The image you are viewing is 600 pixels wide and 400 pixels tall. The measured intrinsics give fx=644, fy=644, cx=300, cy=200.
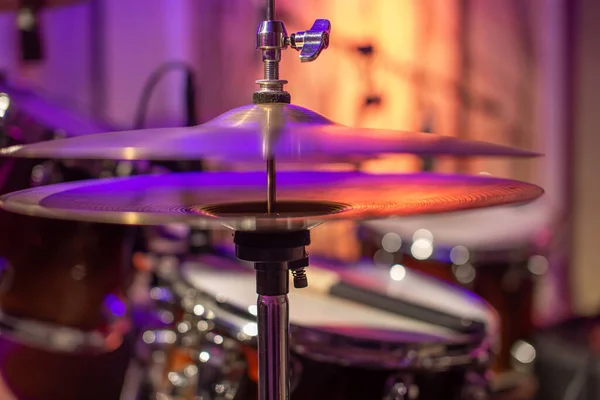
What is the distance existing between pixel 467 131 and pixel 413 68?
0.32 metres

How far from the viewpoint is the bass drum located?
1470mm

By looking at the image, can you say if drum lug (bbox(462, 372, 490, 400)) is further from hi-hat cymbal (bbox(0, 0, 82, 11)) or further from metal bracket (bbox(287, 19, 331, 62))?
hi-hat cymbal (bbox(0, 0, 82, 11))

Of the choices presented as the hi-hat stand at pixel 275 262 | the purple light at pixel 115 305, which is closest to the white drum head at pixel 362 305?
the purple light at pixel 115 305

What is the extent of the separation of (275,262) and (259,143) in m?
0.13

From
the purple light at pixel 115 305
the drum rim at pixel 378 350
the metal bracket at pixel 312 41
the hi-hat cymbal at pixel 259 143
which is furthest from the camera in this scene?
the purple light at pixel 115 305

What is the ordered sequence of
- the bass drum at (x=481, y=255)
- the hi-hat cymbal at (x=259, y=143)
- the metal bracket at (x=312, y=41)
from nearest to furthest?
1. the hi-hat cymbal at (x=259, y=143)
2. the metal bracket at (x=312, y=41)
3. the bass drum at (x=481, y=255)

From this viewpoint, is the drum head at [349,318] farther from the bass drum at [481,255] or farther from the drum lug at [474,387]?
the bass drum at [481,255]

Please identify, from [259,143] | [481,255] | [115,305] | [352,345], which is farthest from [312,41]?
[481,255]

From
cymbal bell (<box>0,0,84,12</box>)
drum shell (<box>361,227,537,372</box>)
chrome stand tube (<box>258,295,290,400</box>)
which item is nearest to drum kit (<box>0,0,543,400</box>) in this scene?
chrome stand tube (<box>258,295,290,400</box>)

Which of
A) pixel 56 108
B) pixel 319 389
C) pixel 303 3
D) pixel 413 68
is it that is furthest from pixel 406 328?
→ pixel 413 68

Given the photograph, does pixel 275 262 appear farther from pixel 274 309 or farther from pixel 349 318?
pixel 349 318

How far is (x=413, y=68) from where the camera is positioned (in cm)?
220

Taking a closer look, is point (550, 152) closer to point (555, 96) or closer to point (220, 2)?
point (555, 96)

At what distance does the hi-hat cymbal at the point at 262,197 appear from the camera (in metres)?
0.47
